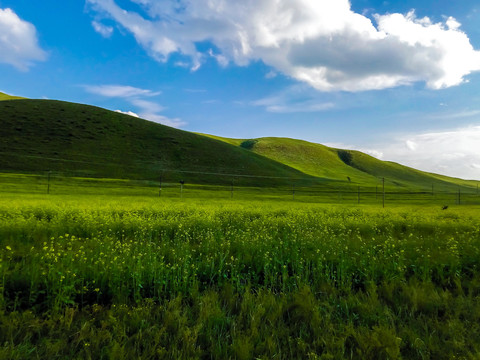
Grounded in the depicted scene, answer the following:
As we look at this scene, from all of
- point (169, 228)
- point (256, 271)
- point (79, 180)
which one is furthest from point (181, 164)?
point (256, 271)

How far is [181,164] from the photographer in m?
80.8

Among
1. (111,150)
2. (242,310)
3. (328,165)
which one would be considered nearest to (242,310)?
(242,310)

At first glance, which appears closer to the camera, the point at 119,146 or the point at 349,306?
the point at 349,306

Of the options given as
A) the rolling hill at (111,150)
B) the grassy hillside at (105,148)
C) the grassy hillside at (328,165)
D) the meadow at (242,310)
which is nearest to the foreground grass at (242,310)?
the meadow at (242,310)

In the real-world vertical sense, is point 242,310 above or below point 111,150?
below

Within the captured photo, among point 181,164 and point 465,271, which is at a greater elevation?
point 181,164

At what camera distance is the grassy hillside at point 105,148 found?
6650 centimetres

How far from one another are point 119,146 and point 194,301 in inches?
3432

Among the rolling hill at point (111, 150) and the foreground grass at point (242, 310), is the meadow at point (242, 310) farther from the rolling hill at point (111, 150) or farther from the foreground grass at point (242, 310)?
the rolling hill at point (111, 150)

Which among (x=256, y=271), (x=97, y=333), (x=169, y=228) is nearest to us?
(x=97, y=333)

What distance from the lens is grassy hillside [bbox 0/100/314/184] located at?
66500mm

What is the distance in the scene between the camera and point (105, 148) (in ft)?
259

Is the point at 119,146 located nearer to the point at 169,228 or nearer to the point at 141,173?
the point at 141,173

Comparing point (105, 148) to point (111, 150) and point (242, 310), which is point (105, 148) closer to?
point (111, 150)
